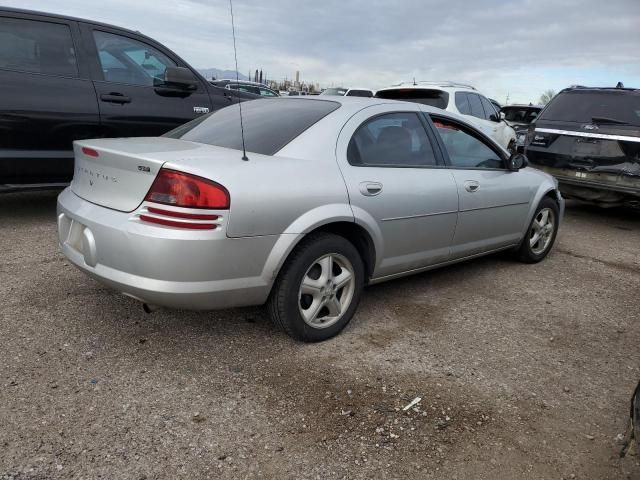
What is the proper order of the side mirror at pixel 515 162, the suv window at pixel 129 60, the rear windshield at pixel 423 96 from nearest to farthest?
1. the side mirror at pixel 515 162
2. the suv window at pixel 129 60
3. the rear windshield at pixel 423 96

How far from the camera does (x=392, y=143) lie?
354cm

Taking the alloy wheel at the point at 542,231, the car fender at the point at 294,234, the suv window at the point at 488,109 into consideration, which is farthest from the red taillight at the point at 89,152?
the suv window at the point at 488,109

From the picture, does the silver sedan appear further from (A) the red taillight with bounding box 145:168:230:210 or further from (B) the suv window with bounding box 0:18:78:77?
(B) the suv window with bounding box 0:18:78:77

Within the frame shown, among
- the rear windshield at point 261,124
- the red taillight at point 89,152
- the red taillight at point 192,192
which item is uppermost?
the rear windshield at point 261,124

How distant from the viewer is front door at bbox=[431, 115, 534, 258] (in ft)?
12.9

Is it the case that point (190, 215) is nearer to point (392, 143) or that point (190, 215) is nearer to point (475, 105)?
point (392, 143)

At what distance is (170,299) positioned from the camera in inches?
101

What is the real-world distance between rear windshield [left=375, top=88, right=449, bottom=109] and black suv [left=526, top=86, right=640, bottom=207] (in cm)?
171

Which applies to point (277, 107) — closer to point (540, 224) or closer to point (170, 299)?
point (170, 299)

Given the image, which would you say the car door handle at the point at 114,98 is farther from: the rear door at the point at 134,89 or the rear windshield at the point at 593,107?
the rear windshield at the point at 593,107

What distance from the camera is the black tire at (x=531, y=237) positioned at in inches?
191

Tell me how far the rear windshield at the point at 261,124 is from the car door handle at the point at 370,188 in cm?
48

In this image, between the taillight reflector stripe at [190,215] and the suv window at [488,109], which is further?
the suv window at [488,109]

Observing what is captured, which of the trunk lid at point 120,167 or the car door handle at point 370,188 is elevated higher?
the trunk lid at point 120,167
